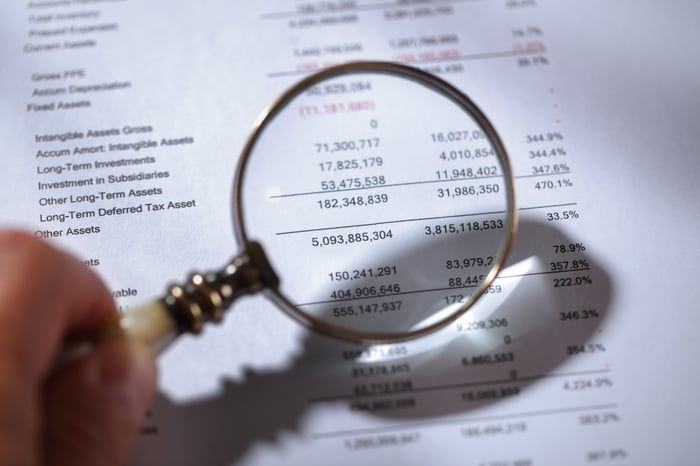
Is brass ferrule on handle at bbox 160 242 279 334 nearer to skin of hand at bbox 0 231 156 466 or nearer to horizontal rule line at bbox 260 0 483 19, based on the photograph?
skin of hand at bbox 0 231 156 466

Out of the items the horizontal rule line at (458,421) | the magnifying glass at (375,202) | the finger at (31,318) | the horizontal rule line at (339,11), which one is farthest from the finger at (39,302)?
the horizontal rule line at (339,11)

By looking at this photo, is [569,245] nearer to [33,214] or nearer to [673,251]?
[673,251]

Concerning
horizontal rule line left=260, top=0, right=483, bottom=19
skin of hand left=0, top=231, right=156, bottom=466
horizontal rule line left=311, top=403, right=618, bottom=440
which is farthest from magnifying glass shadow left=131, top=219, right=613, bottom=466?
horizontal rule line left=260, top=0, right=483, bottom=19

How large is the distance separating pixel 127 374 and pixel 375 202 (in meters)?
0.45

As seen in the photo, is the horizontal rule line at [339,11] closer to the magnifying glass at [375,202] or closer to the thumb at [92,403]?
the magnifying glass at [375,202]

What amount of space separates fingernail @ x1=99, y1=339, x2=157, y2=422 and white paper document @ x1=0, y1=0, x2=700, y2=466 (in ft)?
0.53

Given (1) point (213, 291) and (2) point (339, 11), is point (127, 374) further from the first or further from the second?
(2) point (339, 11)

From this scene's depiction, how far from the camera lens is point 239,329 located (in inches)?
36.8

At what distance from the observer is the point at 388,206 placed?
3.27ft

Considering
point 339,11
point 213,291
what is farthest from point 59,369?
point 339,11

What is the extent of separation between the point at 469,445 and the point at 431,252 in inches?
10.7

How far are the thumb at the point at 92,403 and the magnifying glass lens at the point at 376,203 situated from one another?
222 mm

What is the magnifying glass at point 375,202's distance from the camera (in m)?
0.91

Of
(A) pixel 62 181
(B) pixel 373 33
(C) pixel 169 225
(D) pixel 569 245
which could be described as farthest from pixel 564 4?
(A) pixel 62 181
